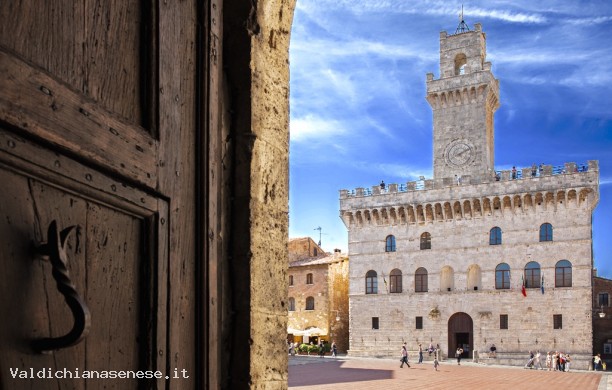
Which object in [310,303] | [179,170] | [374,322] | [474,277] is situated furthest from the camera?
[310,303]

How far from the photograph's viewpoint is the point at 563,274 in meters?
32.3

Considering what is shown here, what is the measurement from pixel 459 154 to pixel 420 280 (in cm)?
760

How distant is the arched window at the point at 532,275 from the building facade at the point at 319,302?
40.6 feet

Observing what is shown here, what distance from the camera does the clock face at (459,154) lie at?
121 ft

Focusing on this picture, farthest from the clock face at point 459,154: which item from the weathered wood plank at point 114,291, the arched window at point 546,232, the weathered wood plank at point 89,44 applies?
the weathered wood plank at point 114,291

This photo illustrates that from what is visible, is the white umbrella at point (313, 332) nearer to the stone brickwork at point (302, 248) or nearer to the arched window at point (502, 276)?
the stone brickwork at point (302, 248)

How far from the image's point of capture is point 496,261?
34.0 meters

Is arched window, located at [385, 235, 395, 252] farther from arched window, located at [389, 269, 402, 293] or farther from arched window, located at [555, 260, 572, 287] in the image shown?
arched window, located at [555, 260, 572, 287]

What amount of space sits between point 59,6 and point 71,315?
2.60ft

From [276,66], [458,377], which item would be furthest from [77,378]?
[458,377]

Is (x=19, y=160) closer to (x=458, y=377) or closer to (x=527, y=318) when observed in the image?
(x=458, y=377)

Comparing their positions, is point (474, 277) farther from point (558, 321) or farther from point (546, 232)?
point (558, 321)

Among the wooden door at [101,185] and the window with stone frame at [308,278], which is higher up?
the wooden door at [101,185]

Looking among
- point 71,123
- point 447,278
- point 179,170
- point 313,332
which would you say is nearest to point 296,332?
point 313,332
